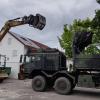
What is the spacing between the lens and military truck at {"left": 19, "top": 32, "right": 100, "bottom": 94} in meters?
17.3

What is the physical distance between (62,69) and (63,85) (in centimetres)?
139

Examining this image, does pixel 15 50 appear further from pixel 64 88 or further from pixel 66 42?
pixel 64 88

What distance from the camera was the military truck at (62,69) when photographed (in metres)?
17.3

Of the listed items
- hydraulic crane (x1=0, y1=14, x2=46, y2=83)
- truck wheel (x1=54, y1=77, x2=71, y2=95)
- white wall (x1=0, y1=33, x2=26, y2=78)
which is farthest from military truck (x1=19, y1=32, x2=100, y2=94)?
white wall (x1=0, y1=33, x2=26, y2=78)

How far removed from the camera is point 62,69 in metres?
19.0

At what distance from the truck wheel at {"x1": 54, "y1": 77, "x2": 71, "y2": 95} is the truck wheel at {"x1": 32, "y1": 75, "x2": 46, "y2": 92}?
3.31 ft

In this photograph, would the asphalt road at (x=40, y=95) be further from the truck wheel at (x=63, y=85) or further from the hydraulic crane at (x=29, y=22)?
the hydraulic crane at (x=29, y=22)

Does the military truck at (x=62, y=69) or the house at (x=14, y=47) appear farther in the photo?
the house at (x=14, y=47)

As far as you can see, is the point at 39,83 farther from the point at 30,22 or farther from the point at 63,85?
the point at 30,22

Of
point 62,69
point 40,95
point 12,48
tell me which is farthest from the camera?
point 12,48

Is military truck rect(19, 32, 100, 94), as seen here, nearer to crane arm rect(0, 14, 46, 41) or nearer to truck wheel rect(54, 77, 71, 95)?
truck wheel rect(54, 77, 71, 95)

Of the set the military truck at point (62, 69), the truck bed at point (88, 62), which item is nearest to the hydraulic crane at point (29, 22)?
the military truck at point (62, 69)

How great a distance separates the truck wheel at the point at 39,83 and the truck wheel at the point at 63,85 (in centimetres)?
101

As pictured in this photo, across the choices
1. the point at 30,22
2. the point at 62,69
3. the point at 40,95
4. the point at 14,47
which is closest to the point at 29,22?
the point at 30,22
